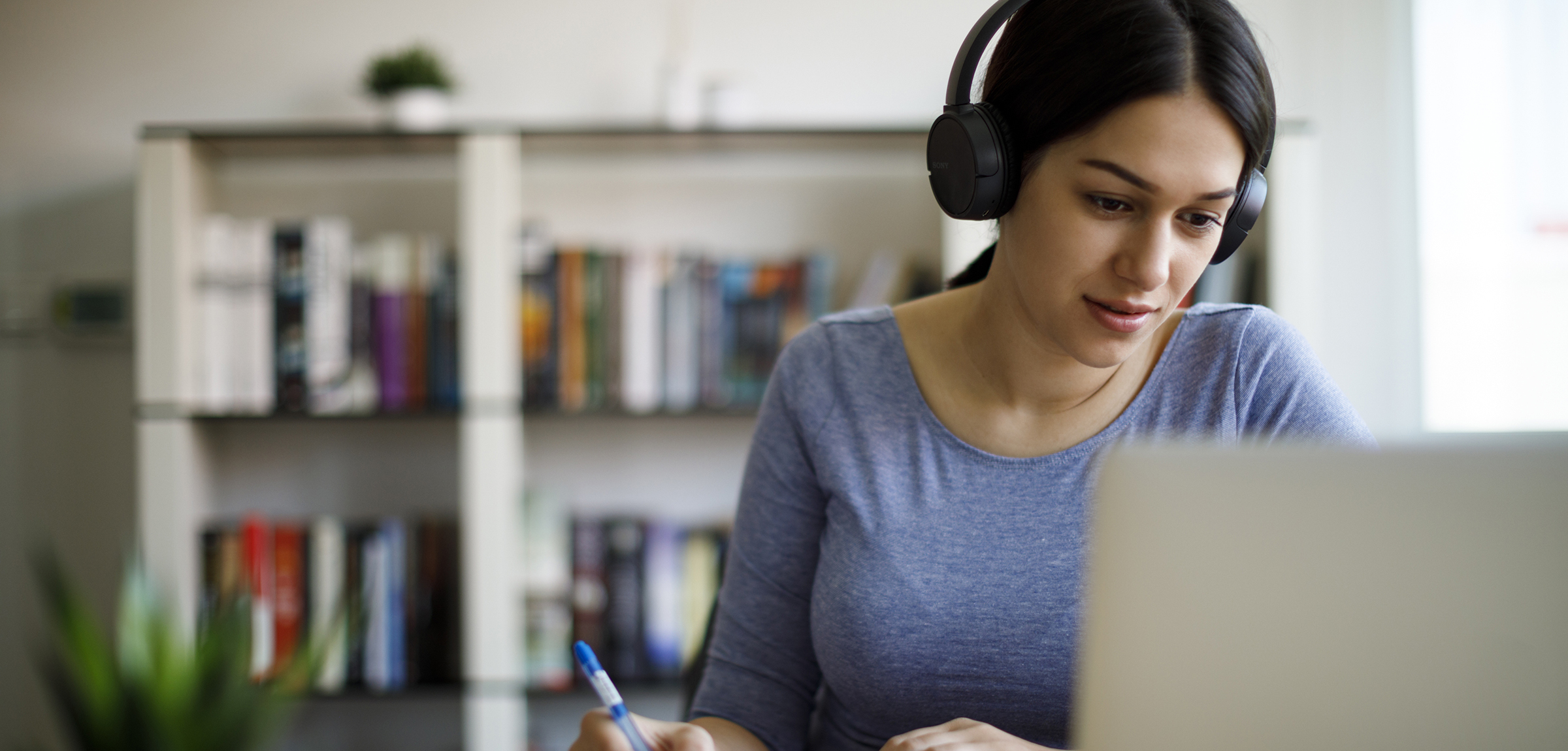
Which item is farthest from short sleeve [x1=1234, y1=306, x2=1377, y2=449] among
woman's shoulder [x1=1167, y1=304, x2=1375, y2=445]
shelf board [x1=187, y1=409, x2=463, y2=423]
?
shelf board [x1=187, y1=409, x2=463, y2=423]

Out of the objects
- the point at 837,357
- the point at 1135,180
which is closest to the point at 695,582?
the point at 837,357

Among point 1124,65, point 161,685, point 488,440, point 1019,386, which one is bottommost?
point 161,685

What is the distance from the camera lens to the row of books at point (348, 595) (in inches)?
67.7

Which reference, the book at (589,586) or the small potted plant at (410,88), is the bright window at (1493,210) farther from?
the small potted plant at (410,88)

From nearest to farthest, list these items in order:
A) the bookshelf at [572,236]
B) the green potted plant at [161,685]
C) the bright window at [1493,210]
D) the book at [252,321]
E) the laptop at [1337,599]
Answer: the laptop at [1337,599], the green potted plant at [161,685], the bright window at [1493,210], the book at [252,321], the bookshelf at [572,236]

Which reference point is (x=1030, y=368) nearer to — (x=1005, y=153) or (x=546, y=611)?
(x=1005, y=153)

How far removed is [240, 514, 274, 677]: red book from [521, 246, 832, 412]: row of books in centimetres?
54

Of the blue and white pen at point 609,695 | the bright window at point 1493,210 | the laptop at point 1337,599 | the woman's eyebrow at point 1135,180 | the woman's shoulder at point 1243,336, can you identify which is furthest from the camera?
the bright window at point 1493,210

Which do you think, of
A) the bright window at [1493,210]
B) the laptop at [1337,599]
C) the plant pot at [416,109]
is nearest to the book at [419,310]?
the plant pot at [416,109]

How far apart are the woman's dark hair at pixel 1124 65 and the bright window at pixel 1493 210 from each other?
122cm

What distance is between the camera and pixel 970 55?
0.81 m

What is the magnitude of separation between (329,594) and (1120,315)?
153 cm

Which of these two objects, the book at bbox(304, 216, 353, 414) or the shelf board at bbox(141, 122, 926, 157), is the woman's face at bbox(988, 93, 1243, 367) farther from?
the book at bbox(304, 216, 353, 414)

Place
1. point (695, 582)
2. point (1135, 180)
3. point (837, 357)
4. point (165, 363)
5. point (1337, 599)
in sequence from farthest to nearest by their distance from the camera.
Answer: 1. point (695, 582)
2. point (165, 363)
3. point (837, 357)
4. point (1135, 180)
5. point (1337, 599)
